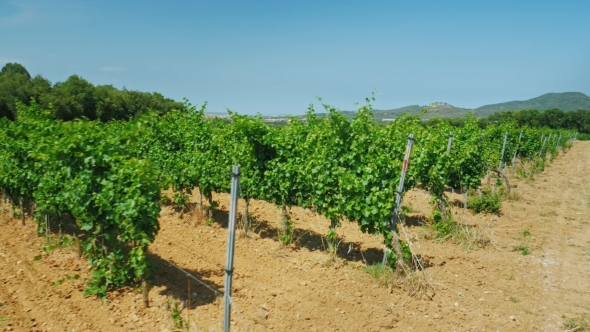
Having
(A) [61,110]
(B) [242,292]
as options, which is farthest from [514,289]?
(A) [61,110]

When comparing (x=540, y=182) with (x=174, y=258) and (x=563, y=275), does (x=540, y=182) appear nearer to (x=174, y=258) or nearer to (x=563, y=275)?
(x=563, y=275)

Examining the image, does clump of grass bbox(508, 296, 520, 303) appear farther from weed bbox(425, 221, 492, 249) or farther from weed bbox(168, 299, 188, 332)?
weed bbox(168, 299, 188, 332)

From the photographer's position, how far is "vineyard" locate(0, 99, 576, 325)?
17.4 feet

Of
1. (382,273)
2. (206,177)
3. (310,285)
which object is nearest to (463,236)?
(382,273)

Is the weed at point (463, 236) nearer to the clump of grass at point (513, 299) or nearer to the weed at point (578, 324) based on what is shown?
the clump of grass at point (513, 299)

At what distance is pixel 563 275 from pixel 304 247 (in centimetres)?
477

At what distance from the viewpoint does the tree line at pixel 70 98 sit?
113 ft

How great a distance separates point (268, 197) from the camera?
8508 millimetres

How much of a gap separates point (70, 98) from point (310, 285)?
124 ft

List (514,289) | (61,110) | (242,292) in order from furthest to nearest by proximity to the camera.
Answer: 1. (61,110)
2. (514,289)
3. (242,292)

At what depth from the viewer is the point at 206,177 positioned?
931cm

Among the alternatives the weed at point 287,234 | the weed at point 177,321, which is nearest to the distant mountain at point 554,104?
the weed at point 287,234

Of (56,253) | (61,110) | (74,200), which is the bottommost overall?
(56,253)

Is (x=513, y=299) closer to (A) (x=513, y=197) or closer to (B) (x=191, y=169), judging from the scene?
(B) (x=191, y=169)
